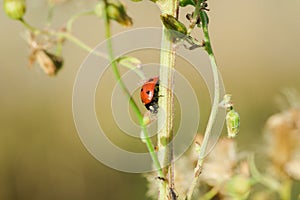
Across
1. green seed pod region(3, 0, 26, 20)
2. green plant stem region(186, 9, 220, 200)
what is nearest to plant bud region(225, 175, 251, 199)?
green plant stem region(186, 9, 220, 200)

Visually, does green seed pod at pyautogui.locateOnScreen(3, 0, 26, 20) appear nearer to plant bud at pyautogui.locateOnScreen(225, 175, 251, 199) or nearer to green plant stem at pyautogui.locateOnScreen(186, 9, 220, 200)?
green plant stem at pyautogui.locateOnScreen(186, 9, 220, 200)

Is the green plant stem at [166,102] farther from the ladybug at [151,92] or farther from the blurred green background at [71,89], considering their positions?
the blurred green background at [71,89]

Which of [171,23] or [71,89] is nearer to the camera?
[171,23]

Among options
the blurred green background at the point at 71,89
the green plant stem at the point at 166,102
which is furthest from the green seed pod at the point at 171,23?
the blurred green background at the point at 71,89

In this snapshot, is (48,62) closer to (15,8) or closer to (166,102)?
(15,8)

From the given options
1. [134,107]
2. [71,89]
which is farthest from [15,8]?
[71,89]

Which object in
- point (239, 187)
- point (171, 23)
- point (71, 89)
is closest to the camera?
point (171, 23)

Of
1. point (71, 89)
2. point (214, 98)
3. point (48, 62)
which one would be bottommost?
point (71, 89)

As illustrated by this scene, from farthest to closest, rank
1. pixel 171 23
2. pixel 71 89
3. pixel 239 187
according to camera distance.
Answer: pixel 71 89, pixel 239 187, pixel 171 23
